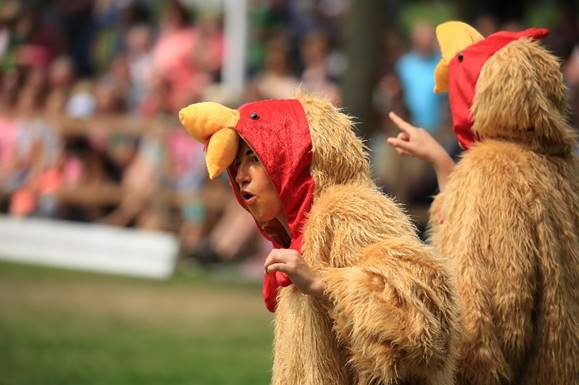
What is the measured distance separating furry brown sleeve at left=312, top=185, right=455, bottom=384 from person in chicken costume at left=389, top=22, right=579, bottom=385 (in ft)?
1.05

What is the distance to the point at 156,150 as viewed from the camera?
532 inches

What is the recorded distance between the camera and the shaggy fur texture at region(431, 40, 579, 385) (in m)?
4.42

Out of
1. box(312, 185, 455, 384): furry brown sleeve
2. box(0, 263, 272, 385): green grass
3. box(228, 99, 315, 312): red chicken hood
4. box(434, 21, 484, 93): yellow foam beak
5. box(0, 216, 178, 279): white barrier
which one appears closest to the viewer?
box(312, 185, 455, 384): furry brown sleeve

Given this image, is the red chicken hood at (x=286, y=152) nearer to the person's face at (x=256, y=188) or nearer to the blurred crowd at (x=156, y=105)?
the person's face at (x=256, y=188)

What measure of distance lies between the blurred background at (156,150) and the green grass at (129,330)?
0.03 m

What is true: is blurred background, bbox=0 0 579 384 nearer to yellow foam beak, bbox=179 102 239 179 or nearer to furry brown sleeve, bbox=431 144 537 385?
furry brown sleeve, bbox=431 144 537 385

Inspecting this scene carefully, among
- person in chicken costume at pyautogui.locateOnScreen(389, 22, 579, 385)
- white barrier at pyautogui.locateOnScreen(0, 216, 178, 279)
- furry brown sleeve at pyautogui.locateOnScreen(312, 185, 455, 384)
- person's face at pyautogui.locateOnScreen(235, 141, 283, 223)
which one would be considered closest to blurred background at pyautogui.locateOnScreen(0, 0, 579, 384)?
white barrier at pyautogui.locateOnScreen(0, 216, 178, 279)

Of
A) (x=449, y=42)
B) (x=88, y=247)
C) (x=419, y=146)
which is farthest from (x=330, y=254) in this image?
(x=88, y=247)

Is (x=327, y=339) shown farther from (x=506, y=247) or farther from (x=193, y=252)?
(x=193, y=252)

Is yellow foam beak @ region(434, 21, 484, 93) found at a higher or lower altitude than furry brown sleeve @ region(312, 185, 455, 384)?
higher

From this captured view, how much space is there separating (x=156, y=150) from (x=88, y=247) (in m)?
1.23

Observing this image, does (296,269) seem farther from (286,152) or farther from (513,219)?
(513,219)

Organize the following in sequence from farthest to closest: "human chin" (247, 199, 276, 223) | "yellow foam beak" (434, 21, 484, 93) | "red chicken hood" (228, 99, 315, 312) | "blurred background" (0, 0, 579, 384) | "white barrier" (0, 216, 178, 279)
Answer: "white barrier" (0, 216, 178, 279)
"blurred background" (0, 0, 579, 384)
"yellow foam beak" (434, 21, 484, 93)
"human chin" (247, 199, 276, 223)
"red chicken hood" (228, 99, 315, 312)

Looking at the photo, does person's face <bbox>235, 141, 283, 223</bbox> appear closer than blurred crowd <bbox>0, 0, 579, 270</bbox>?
Yes
